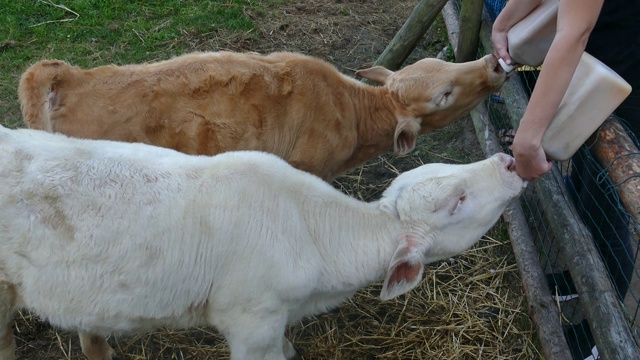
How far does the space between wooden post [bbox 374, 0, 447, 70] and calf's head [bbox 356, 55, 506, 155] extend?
1376mm

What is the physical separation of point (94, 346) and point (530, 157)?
3005 millimetres

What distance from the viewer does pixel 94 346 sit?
4383 mm

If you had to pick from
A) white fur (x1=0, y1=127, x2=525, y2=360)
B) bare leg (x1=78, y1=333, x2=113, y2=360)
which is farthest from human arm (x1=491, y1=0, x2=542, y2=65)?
bare leg (x1=78, y1=333, x2=113, y2=360)

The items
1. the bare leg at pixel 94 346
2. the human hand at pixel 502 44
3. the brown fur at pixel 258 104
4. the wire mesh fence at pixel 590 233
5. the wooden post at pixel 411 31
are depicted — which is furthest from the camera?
the wooden post at pixel 411 31

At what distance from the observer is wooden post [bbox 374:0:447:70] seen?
664cm

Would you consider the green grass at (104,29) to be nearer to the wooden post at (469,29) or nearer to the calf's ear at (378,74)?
the wooden post at (469,29)

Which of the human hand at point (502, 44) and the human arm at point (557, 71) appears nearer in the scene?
the human arm at point (557, 71)

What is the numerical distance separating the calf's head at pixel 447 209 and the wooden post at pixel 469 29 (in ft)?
11.2

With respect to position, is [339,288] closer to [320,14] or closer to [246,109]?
[246,109]

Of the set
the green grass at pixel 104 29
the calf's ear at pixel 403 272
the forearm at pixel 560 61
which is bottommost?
the green grass at pixel 104 29

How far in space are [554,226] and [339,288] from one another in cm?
183

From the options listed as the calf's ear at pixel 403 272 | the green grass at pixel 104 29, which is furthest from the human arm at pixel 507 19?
A: the green grass at pixel 104 29

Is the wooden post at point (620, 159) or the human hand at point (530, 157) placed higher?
the human hand at point (530, 157)

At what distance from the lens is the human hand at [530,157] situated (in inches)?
130
